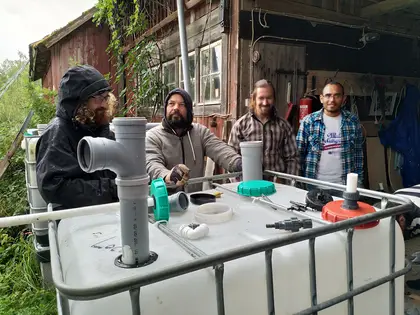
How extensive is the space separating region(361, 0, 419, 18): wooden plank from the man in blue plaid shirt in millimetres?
2172

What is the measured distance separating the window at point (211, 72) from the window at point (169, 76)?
1.39m

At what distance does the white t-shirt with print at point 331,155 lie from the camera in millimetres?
3178

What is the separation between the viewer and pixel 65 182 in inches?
68.2

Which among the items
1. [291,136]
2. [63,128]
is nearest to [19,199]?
[63,128]

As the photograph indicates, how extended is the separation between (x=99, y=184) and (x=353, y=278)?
4.43 feet

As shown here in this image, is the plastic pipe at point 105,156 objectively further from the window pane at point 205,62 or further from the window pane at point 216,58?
the window pane at point 205,62

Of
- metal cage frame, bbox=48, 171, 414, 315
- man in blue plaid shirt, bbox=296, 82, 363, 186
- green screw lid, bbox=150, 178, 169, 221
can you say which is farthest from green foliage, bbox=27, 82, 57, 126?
metal cage frame, bbox=48, 171, 414, 315

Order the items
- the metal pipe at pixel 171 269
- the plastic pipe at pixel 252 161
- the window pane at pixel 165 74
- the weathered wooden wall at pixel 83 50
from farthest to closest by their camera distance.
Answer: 1. the weathered wooden wall at pixel 83 50
2. the window pane at pixel 165 74
3. the plastic pipe at pixel 252 161
4. the metal pipe at pixel 171 269

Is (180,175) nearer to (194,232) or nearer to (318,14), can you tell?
(194,232)

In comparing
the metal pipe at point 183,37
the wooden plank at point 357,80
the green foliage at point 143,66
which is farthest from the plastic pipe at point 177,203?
the green foliage at point 143,66

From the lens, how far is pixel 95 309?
2.71 feet

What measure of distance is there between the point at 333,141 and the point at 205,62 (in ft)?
9.11

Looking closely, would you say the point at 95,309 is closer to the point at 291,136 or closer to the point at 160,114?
the point at 291,136

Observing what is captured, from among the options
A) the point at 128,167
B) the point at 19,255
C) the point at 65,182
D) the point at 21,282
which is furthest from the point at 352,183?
the point at 19,255
